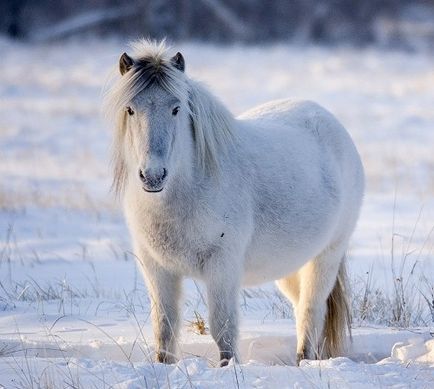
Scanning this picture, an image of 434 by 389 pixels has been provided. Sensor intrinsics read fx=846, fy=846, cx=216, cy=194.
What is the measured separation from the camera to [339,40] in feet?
97.0

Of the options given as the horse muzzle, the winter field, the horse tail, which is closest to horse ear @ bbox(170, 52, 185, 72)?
the horse muzzle

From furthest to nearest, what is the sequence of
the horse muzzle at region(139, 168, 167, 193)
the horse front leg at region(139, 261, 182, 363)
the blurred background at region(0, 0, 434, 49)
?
the blurred background at region(0, 0, 434, 49) < the horse front leg at region(139, 261, 182, 363) < the horse muzzle at region(139, 168, 167, 193)

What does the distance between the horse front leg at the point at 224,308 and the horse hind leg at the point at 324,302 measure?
2.82 ft

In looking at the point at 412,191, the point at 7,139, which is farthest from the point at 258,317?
the point at 7,139

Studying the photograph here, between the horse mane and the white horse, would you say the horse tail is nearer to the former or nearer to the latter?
the white horse

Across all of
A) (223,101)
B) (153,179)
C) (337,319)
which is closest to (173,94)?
(153,179)

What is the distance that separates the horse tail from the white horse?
25 cm

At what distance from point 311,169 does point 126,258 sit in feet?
8.45

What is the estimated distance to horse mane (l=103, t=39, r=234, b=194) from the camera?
374cm

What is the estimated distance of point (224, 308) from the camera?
386cm

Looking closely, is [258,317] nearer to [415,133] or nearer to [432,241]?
[432,241]

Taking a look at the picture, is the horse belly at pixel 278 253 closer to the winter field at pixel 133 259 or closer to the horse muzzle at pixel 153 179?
the winter field at pixel 133 259

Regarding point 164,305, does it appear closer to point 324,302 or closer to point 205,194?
point 205,194

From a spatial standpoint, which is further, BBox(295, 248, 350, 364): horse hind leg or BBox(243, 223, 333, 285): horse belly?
BBox(295, 248, 350, 364): horse hind leg
